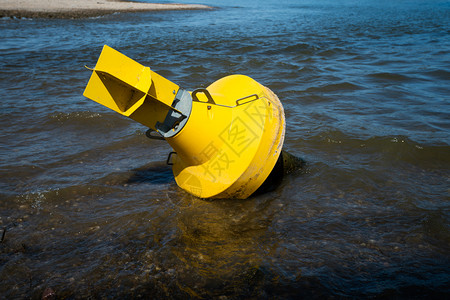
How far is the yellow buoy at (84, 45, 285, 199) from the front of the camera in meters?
2.52

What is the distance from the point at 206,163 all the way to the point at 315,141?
2.05m

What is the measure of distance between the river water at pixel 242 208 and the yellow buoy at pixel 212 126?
33 cm

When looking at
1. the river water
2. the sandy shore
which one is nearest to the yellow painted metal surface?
the river water

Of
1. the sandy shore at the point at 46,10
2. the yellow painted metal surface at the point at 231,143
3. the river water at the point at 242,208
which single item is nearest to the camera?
the river water at the point at 242,208

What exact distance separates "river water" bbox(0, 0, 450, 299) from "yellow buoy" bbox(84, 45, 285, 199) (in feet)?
1.07

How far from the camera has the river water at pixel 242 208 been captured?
2297 mm

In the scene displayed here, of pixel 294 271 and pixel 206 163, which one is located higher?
pixel 206 163

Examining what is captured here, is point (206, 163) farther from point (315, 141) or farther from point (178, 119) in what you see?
point (315, 141)

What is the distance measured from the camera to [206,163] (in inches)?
118

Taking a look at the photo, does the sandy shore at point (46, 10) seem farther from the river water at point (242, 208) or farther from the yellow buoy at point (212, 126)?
the yellow buoy at point (212, 126)

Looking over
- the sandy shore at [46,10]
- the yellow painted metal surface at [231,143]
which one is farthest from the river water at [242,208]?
the sandy shore at [46,10]

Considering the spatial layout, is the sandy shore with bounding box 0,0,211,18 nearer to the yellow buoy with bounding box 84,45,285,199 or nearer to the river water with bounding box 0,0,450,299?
the river water with bounding box 0,0,450,299

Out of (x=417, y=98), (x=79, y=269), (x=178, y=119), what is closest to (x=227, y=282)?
(x=79, y=269)

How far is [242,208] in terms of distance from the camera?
3.13 metres
